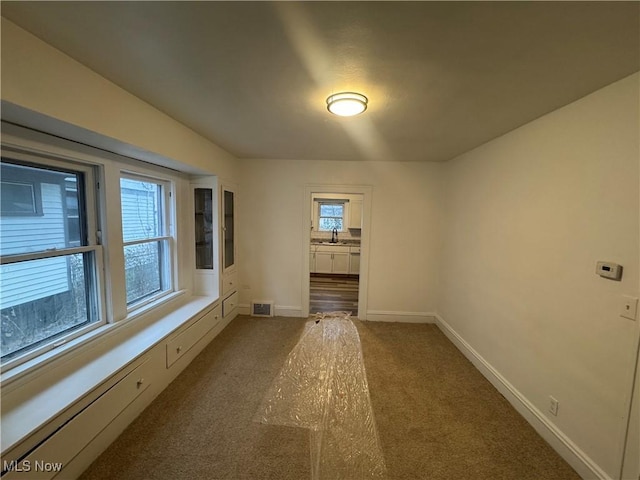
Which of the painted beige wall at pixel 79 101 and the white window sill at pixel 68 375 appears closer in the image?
the painted beige wall at pixel 79 101

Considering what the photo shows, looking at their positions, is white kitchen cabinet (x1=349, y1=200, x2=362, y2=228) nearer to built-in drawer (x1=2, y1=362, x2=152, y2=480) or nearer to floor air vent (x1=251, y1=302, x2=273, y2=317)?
floor air vent (x1=251, y1=302, x2=273, y2=317)

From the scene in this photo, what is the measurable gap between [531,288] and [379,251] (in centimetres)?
201

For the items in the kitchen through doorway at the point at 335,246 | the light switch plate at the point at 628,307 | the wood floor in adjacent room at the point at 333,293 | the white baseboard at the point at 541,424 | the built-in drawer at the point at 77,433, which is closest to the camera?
the built-in drawer at the point at 77,433

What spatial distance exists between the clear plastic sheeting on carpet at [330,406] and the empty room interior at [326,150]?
0.06 feet

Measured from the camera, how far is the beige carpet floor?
1628 millimetres

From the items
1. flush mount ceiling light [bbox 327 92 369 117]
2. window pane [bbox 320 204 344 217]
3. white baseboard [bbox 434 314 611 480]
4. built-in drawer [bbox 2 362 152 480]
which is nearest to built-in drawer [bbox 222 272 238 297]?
built-in drawer [bbox 2 362 152 480]

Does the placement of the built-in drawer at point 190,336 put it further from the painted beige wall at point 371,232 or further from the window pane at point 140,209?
the window pane at point 140,209

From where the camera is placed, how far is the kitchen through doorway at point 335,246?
19.8ft

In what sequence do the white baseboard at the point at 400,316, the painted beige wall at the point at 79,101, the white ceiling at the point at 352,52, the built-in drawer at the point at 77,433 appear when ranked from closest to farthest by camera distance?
1. the white ceiling at the point at 352,52
2. the painted beige wall at the point at 79,101
3. the built-in drawer at the point at 77,433
4. the white baseboard at the point at 400,316

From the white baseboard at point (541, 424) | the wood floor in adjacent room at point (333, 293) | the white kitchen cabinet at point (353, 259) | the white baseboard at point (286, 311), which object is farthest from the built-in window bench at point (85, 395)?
the white kitchen cabinet at point (353, 259)

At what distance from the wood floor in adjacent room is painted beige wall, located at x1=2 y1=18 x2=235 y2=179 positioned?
10.7 feet

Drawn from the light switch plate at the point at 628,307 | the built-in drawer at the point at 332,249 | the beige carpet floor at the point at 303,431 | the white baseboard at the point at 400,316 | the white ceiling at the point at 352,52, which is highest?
the white ceiling at the point at 352,52

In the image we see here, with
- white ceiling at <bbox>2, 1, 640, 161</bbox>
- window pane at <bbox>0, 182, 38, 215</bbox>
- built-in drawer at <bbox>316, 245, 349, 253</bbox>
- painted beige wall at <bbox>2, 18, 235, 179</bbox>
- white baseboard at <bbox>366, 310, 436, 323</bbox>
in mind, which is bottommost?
white baseboard at <bbox>366, 310, 436, 323</bbox>

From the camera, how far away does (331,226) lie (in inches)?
283
